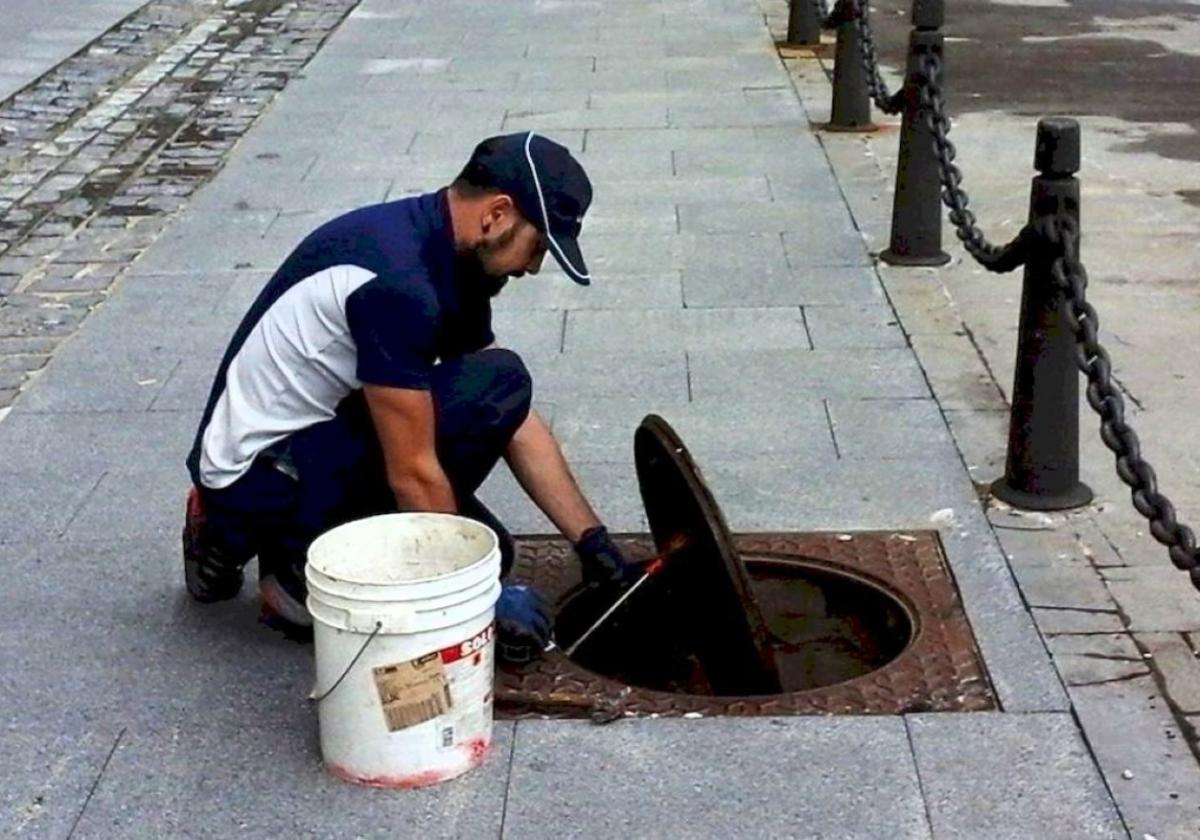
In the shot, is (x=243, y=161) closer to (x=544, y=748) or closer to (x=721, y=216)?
(x=721, y=216)

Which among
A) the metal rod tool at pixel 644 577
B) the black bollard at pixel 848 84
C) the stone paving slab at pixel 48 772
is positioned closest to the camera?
the stone paving slab at pixel 48 772

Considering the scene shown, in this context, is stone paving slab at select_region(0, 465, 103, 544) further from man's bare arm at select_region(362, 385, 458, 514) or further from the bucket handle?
the bucket handle

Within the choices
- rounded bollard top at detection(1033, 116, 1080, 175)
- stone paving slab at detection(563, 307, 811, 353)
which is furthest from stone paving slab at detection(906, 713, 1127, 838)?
stone paving slab at detection(563, 307, 811, 353)

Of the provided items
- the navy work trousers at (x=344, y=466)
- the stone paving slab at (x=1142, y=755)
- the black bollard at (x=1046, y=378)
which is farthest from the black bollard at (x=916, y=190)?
the stone paving slab at (x=1142, y=755)

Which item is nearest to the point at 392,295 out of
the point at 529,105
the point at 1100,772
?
the point at 1100,772

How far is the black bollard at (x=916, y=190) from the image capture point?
6922 millimetres

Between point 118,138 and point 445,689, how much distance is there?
669cm

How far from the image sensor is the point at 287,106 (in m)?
10.2

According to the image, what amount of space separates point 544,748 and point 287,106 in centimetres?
710

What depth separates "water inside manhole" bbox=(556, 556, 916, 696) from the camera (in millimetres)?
4305

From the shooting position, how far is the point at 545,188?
12.0ft

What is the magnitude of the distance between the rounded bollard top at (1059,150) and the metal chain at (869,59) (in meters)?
3.07

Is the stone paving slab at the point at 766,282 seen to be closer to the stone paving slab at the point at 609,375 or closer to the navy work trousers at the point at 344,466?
the stone paving slab at the point at 609,375

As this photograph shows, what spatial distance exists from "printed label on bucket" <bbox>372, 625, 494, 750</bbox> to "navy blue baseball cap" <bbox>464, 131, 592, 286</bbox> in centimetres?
78
